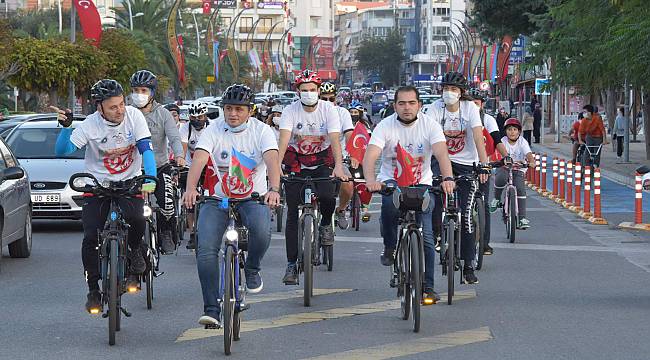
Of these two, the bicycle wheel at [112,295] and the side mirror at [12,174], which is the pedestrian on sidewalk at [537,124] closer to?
the side mirror at [12,174]

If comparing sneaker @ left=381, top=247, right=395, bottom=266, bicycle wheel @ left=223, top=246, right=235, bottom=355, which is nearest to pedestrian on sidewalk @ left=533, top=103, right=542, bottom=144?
sneaker @ left=381, top=247, right=395, bottom=266

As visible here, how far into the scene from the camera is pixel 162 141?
14.1m

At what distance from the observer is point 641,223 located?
20.0 m

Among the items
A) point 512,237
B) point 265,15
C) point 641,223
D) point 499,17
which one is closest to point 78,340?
point 512,237

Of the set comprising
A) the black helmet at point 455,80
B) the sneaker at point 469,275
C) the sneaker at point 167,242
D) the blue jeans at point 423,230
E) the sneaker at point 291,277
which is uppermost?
the black helmet at point 455,80

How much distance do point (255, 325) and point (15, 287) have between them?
3.43 meters

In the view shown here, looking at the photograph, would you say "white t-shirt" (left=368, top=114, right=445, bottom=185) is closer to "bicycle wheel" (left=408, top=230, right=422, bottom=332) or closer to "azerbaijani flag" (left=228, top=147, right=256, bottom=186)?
"bicycle wheel" (left=408, top=230, right=422, bottom=332)

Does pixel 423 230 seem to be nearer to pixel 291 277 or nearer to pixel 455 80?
pixel 291 277

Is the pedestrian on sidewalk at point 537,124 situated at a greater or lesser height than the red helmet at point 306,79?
lesser

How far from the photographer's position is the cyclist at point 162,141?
517 inches

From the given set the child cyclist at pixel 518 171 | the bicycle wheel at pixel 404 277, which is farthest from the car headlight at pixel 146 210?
the child cyclist at pixel 518 171

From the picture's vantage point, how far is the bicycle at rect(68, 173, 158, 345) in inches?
370

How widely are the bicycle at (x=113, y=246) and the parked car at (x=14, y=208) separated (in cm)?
386

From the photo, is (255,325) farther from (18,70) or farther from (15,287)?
(18,70)
